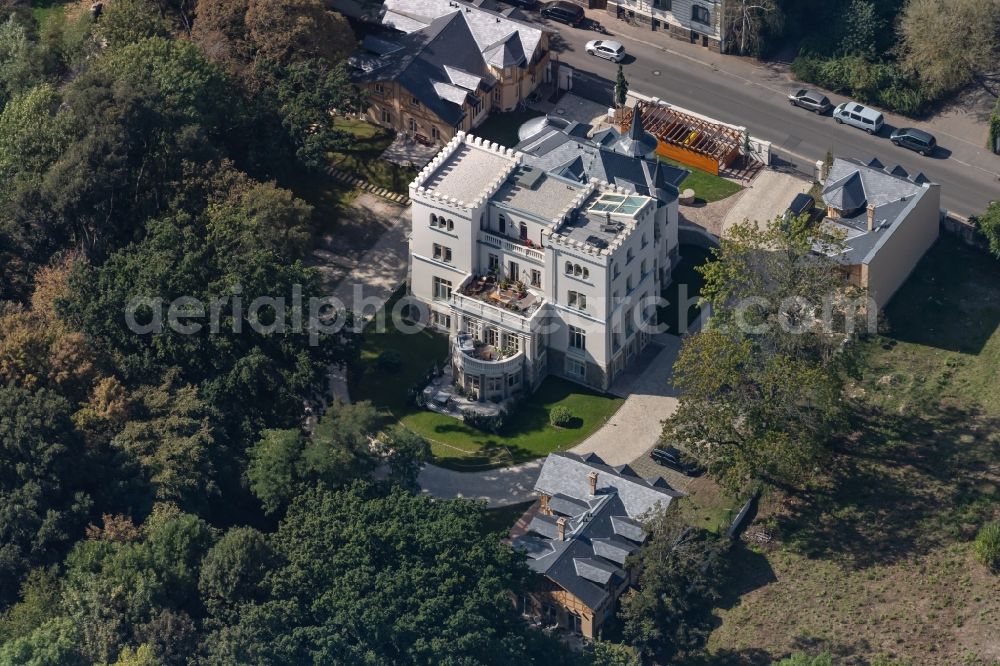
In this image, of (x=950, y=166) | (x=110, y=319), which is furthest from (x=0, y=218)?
(x=950, y=166)

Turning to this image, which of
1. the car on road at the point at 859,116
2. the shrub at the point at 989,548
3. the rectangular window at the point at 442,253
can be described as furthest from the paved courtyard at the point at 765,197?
the shrub at the point at 989,548

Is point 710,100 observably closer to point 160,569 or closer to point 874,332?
point 874,332

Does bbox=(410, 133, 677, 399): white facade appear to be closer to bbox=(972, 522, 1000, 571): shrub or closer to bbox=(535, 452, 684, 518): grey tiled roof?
bbox=(535, 452, 684, 518): grey tiled roof

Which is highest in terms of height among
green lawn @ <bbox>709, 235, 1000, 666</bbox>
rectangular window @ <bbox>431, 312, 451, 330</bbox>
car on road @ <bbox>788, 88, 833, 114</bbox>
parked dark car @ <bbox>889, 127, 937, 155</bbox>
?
car on road @ <bbox>788, 88, 833, 114</bbox>

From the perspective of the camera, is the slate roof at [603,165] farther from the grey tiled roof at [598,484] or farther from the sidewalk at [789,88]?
the grey tiled roof at [598,484]

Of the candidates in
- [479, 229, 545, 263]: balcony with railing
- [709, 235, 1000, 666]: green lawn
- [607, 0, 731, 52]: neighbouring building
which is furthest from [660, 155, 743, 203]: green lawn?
[479, 229, 545, 263]: balcony with railing

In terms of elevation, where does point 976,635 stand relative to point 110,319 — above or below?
below
